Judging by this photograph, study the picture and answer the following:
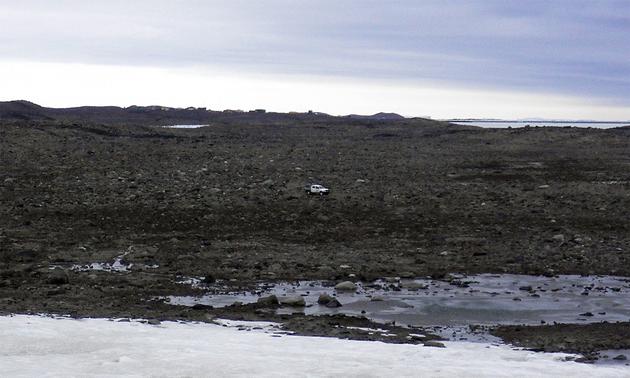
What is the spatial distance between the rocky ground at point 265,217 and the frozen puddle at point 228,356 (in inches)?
41.1

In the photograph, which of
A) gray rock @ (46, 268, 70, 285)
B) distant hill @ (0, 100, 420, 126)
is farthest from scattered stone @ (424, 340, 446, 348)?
distant hill @ (0, 100, 420, 126)

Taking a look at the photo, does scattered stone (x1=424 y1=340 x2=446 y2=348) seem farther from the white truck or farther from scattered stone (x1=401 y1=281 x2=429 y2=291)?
the white truck

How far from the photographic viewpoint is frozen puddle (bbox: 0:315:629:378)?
27.3 feet

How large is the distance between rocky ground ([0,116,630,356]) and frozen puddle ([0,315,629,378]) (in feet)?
3.43

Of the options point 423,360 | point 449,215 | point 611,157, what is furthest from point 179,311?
point 611,157

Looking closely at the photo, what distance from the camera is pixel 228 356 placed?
8734 mm

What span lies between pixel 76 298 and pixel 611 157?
873 inches

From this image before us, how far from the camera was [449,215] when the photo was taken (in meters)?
17.8

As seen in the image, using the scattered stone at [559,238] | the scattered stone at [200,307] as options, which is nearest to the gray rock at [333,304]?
the scattered stone at [200,307]

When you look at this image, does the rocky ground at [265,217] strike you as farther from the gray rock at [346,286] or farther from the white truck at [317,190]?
the gray rock at [346,286]

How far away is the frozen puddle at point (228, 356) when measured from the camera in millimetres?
8312

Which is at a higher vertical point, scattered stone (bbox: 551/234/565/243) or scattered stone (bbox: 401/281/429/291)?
scattered stone (bbox: 551/234/565/243)

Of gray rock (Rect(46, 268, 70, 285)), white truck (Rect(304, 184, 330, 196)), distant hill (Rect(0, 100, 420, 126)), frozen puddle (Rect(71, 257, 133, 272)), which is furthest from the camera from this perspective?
distant hill (Rect(0, 100, 420, 126))

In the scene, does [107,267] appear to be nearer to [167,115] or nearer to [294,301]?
[294,301]
